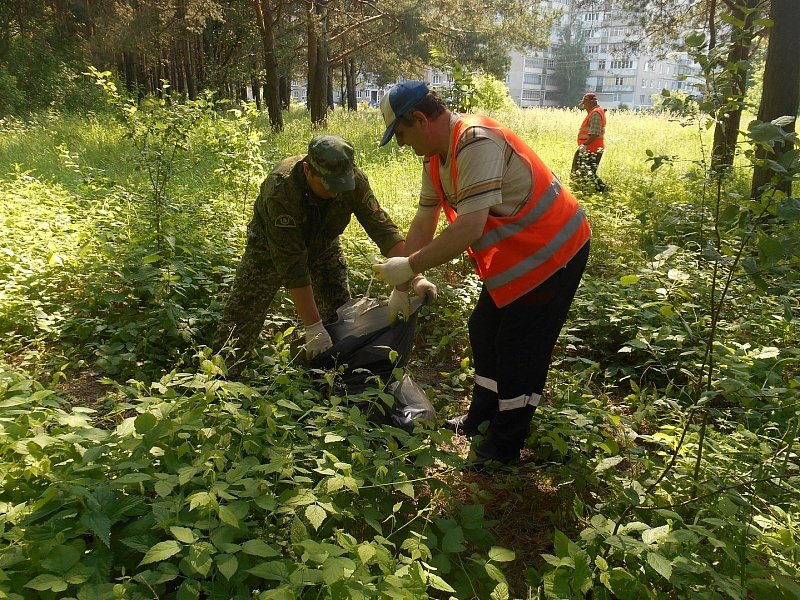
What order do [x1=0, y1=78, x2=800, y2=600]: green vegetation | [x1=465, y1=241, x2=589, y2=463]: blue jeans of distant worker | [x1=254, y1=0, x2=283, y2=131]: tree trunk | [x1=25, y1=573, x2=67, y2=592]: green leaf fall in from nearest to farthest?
[x1=25, y1=573, x2=67, y2=592]: green leaf < [x1=0, y1=78, x2=800, y2=600]: green vegetation < [x1=465, y1=241, x2=589, y2=463]: blue jeans of distant worker < [x1=254, y1=0, x2=283, y2=131]: tree trunk

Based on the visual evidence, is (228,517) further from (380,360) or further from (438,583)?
(380,360)

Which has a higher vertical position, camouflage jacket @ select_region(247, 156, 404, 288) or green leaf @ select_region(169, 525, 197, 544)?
camouflage jacket @ select_region(247, 156, 404, 288)

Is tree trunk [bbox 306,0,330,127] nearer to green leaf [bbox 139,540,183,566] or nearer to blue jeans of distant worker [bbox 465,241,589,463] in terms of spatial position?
blue jeans of distant worker [bbox 465,241,589,463]

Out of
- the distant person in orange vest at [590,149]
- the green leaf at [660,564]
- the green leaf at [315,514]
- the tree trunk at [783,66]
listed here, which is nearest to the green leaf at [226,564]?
the green leaf at [315,514]

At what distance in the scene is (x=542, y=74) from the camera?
71.9 metres

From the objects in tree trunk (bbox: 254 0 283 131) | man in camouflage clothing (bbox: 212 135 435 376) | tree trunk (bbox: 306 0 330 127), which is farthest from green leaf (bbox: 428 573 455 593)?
tree trunk (bbox: 306 0 330 127)

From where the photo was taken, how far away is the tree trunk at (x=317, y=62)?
14.0 metres

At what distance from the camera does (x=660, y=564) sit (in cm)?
140

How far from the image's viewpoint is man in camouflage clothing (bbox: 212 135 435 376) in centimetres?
251

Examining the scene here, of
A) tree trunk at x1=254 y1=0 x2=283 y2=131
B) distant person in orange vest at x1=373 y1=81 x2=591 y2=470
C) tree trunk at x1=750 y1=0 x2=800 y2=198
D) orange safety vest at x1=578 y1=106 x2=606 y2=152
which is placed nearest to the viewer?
distant person in orange vest at x1=373 y1=81 x2=591 y2=470

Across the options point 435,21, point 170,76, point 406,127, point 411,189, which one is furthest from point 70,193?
point 170,76

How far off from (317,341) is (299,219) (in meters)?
0.60

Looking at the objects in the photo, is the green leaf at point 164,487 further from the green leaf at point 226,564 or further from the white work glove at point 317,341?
the white work glove at point 317,341

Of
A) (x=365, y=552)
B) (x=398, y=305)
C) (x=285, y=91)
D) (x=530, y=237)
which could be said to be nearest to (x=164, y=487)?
(x=365, y=552)
